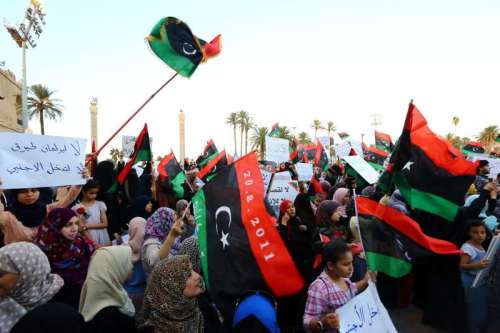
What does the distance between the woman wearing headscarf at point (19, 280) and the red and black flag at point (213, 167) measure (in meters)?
5.49

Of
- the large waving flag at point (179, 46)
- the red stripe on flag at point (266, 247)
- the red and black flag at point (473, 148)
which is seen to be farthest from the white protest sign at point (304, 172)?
the red stripe on flag at point (266, 247)

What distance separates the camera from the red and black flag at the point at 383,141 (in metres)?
12.2

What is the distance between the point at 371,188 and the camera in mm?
6301

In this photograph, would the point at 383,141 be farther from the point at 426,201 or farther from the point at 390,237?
the point at 390,237

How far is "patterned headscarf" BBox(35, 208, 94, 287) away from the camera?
295 cm

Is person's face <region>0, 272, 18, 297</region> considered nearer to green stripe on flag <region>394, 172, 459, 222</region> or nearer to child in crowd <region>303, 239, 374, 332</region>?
child in crowd <region>303, 239, 374, 332</region>

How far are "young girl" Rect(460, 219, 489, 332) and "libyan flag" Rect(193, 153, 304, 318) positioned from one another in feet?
7.29

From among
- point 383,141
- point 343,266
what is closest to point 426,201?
point 343,266

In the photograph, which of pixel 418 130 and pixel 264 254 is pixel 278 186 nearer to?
pixel 418 130

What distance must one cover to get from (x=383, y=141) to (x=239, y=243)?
10.6 metres

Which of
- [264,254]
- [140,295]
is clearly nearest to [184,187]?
[140,295]

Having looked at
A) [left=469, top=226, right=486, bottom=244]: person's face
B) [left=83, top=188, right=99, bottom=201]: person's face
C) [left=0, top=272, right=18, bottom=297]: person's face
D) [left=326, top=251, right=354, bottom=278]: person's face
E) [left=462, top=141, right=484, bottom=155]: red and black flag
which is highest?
[left=462, top=141, right=484, bottom=155]: red and black flag

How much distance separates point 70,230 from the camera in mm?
3023

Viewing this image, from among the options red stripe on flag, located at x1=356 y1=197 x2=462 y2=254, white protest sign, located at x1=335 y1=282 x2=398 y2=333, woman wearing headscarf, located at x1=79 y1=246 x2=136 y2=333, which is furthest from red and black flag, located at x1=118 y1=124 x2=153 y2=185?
white protest sign, located at x1=335 y1=282 x2=398 y2=333
